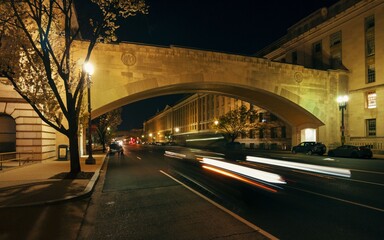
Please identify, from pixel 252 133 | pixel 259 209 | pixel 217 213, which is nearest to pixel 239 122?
pixel 252 133

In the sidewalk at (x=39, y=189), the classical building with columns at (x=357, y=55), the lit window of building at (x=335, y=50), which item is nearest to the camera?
the sidewalk at (x=39, y=189)

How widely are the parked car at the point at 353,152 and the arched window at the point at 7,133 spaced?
29.9 meters

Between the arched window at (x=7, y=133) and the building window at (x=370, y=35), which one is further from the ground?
the building window at (x=370, y=35)

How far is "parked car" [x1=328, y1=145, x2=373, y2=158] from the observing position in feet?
82.9

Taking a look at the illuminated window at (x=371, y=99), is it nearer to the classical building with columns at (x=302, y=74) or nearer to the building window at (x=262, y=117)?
the classical building with columns at (x=302, y=74)

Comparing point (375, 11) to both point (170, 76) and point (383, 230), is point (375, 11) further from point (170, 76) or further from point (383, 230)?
point (383, 230)

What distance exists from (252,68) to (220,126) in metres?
19.5

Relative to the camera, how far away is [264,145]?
48500 millimetres

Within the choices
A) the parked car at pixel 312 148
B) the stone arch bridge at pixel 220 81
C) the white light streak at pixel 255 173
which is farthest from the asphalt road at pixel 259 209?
the parked car at pixel 312 148

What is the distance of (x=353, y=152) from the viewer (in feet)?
85.1

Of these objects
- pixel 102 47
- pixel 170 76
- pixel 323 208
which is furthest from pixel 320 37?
pixel 323 208

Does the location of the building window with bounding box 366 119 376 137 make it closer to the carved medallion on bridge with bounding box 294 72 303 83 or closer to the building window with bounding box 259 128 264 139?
the carved medallion on bridge with bounding box 294 72 303 83

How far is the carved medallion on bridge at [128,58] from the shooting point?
25266mm

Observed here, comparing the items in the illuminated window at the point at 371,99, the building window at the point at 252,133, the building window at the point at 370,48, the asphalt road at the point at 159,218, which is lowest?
the asphalt road at the point at 159,218
